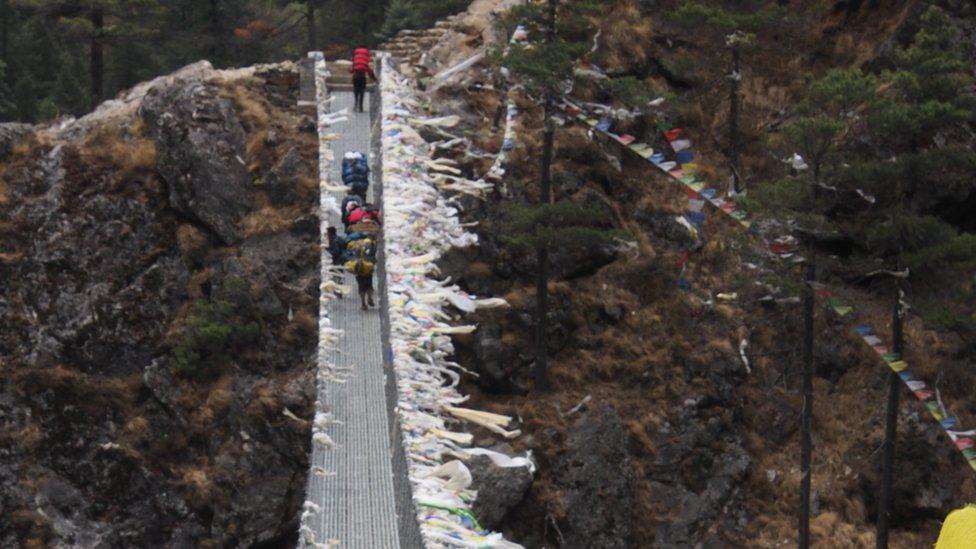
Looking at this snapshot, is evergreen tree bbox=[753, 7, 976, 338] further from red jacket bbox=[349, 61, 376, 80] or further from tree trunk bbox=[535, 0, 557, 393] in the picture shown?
red jacket bbox=[349, 61, 376, 80]

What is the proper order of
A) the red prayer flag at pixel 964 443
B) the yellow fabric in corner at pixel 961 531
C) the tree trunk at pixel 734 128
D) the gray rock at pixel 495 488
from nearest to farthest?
the yellow fabric in corner at pixel 961 531
the red prayer flag at pixel 964 443
the gray rock at pixel 495 488
the tree trunk at pixel 734 128

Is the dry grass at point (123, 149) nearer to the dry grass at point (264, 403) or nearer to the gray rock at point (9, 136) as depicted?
the gray rock at point (9, 136)

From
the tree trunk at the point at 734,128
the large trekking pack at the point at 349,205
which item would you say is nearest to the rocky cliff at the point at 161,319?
the large trekking pack at the point at 349,205

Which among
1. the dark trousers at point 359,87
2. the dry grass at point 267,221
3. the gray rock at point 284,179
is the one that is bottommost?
the dry grass at point 267,221

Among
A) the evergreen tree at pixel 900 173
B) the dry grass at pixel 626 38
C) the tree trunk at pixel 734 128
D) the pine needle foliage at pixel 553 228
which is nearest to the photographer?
the evergreen tree at pixel 900 173

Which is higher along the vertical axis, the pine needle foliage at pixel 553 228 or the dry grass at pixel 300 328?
the pine needle foliage at pixel 553 228

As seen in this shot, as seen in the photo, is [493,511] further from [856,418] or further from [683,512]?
[856,418]
